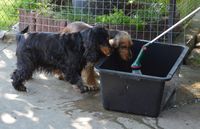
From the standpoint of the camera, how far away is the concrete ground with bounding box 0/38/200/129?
503cm

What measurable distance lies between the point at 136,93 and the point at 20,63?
1666 mm

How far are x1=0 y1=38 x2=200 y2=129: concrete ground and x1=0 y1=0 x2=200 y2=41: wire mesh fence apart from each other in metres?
1.24

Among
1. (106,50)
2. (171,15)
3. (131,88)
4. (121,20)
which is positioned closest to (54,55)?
(106,50)

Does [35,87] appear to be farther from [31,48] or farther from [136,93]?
[136,93]

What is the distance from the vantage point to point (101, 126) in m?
4.99

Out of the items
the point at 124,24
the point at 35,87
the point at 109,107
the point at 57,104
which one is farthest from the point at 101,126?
the point at 124,24

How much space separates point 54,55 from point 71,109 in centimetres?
78

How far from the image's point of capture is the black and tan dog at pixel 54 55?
18.7 ft

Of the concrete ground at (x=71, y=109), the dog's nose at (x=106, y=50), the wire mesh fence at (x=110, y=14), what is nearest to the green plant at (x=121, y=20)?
Result: the wire mesh fence at (x=110, y=14)

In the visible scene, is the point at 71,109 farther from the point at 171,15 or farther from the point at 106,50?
the point at 171,15

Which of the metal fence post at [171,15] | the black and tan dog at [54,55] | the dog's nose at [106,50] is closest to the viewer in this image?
the dog's nose at [106,50]

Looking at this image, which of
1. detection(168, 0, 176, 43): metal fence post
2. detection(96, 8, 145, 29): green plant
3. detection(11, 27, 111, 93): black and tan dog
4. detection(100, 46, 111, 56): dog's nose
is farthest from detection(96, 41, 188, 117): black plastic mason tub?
detection(96, 8, 145, 29): green plant

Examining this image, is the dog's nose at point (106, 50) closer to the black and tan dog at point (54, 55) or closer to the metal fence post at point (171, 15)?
the black and tan dog at point (54, 55)

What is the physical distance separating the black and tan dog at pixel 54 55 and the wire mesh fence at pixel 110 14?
1620 mm
